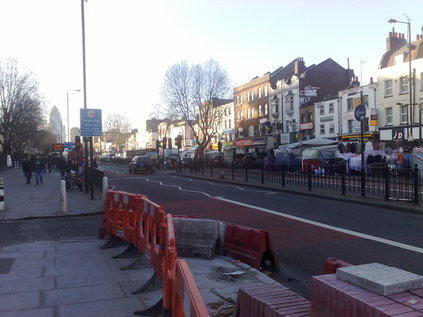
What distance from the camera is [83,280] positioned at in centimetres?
588

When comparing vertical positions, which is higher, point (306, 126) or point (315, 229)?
point (306, 126)

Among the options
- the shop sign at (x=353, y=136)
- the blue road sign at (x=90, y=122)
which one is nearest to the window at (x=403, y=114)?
the shop sign at (x=353, y=136)

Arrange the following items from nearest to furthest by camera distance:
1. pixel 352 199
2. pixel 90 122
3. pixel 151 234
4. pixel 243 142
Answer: pixel 151 234, pixel 352 199, pixel 90 122, pixel 243 142

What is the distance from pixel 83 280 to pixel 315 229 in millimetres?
5530

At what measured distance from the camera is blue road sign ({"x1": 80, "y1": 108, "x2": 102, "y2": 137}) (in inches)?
696

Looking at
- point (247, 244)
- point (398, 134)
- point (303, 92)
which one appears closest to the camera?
point (247, 244)

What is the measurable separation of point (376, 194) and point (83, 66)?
43.9 ft

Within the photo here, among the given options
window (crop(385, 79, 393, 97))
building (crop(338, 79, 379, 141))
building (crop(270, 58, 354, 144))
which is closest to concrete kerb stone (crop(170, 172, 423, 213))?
building (crop(338, 79, 379, 141))

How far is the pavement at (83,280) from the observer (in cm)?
477

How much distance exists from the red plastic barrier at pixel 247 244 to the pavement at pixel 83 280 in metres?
0.22

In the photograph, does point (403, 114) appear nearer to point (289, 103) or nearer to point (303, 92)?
point (303, 92)

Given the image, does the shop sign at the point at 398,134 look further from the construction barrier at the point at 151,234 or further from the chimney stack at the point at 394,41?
the construction barrier at the point at 151,234

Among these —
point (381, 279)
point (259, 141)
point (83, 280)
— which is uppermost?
point (259, 141)

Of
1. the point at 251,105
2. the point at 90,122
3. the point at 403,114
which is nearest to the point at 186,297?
the point at 90,122
